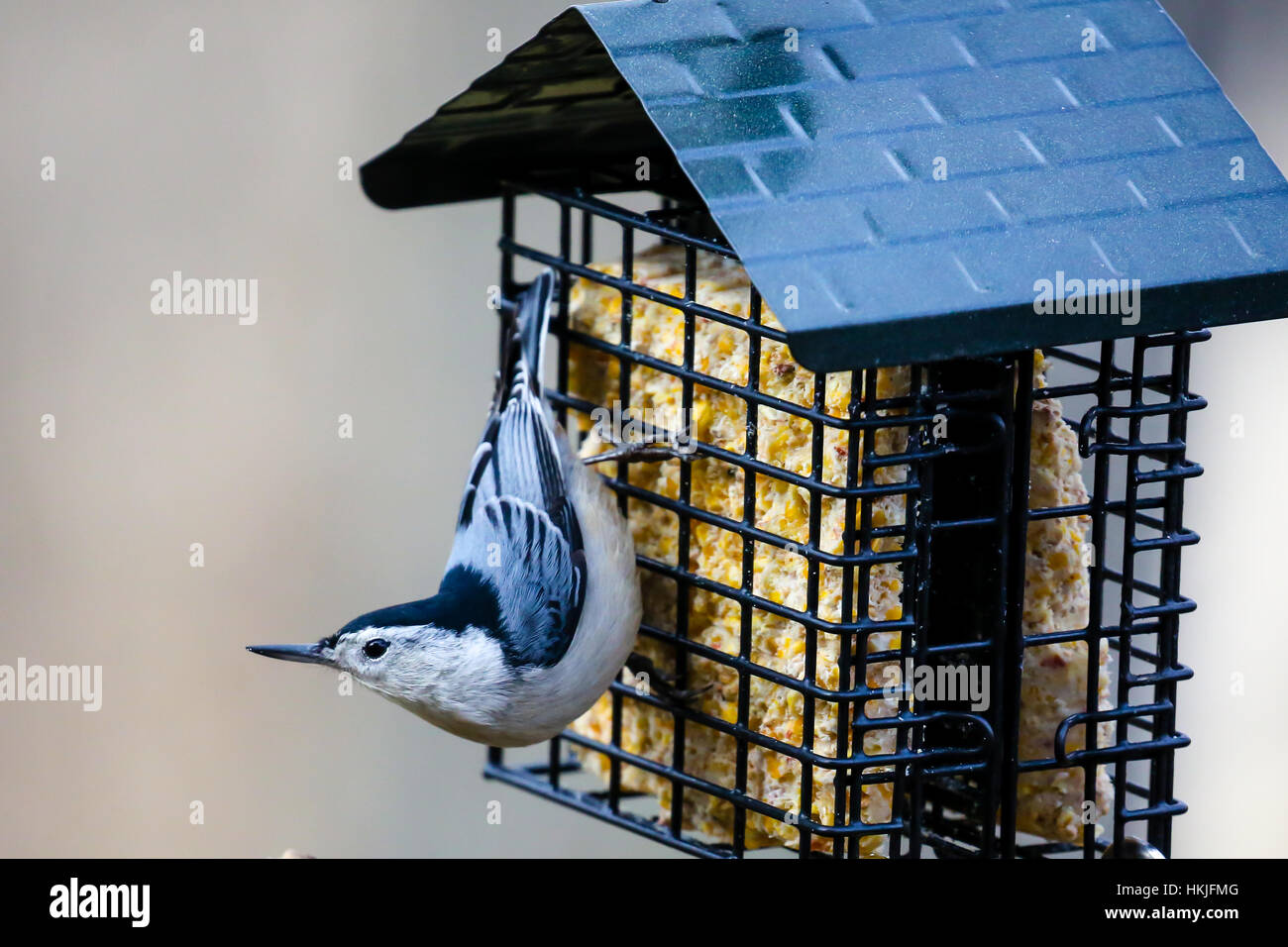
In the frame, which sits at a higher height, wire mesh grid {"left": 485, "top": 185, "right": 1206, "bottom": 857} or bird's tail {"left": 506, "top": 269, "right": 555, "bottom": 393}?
bird's tail {"left": 506, "top": 269, "right": 555, "bottom": 393}

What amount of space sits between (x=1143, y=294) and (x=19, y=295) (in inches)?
172

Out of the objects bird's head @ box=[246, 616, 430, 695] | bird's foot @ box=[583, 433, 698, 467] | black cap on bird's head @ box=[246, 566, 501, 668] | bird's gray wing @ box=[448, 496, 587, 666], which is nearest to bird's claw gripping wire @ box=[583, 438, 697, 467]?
bird's foot @ box=[583, 433, 698, 467]

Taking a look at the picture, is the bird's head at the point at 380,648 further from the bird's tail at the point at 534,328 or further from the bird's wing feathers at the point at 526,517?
the bird's tail at the point at 534,328

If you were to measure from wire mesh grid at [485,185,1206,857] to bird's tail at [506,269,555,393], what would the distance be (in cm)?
7

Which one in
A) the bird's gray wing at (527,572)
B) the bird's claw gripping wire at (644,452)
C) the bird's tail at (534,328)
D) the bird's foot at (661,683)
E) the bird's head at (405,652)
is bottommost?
the bird's foot at (661,683)

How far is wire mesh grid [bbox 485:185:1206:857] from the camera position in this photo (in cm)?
300

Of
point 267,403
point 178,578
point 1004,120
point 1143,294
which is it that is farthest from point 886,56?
point 178,578

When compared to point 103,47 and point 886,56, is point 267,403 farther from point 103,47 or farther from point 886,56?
point 886,56

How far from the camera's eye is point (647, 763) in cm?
359

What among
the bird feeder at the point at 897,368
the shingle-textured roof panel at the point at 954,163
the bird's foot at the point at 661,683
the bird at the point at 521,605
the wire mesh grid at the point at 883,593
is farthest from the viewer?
the bird's foot at the point at 661,683

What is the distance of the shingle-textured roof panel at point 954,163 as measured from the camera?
2639 millimetres

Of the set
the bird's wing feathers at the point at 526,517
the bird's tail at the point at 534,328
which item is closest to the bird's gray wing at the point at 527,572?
the bird's wing feathers at the point at 526,517

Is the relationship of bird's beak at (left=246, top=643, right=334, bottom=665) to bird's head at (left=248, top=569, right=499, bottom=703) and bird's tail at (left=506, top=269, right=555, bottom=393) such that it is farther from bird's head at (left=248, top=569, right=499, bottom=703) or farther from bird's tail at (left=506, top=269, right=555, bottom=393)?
bird's tail at (left=506, top=269, right=555, bottom=393)

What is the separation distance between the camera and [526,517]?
3.46m
